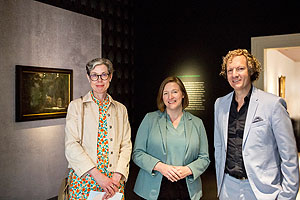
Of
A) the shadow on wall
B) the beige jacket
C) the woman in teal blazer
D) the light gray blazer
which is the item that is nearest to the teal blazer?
the woman in teal blazer

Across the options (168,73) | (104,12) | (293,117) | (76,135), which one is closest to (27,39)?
(104,12)

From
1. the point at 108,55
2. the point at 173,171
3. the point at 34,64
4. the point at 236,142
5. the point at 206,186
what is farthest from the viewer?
the point at 108,55

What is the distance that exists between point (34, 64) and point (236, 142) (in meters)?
3.09

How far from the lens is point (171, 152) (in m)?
2.40

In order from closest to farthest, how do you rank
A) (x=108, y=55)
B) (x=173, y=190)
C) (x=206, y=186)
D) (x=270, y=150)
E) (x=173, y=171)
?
(x=270, y=150), (x=173, y=171), (x=173, y=190), (x=206, y=186), (x=108, y=55)

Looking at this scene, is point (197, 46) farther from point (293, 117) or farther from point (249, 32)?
point (293, 117)

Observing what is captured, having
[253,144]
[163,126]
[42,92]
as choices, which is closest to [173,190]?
[163,126]

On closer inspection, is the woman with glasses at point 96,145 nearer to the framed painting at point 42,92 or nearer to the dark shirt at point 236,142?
the dark shirt at point 236,142

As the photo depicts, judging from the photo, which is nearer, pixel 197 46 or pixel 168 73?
pixel 197 46

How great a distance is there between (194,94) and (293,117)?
7.40 metres

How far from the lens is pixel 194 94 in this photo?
18.4 ft

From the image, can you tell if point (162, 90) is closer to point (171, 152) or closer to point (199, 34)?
point (171, 152)

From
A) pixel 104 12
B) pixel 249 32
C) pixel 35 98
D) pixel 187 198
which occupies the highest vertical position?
→ pixel 104 12

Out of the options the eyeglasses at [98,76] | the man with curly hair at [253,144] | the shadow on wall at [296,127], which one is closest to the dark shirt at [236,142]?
the man with curly hair at [253,144]
